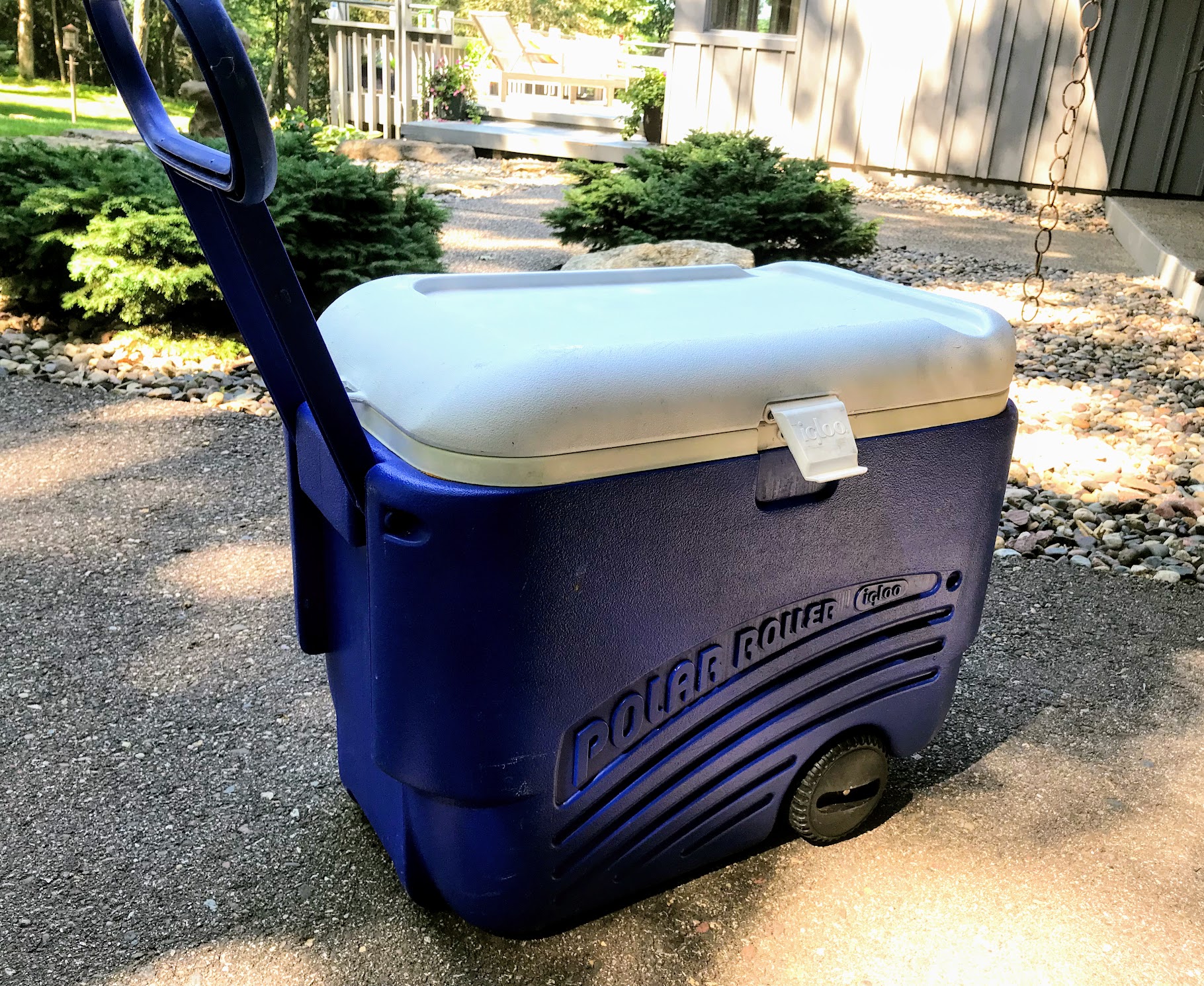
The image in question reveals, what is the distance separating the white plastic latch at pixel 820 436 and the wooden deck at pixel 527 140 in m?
10.3

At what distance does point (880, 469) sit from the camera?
1.43 meters

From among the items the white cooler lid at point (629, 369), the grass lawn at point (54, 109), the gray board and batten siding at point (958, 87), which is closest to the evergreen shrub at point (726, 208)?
the gray board and batten siding at point (958, 87)

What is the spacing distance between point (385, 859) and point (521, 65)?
15307 millimetres

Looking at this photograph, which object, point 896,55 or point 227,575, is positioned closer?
point 227,575

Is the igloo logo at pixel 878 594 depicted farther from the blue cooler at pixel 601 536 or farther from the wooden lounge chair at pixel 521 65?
the wooden lounge chair at pixel 521 65

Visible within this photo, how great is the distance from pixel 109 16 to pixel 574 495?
772 mm

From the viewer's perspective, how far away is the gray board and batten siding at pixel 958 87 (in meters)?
9.23

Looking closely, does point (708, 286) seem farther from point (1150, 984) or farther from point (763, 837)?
point (1150, 984)

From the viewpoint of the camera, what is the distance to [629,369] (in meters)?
1.20

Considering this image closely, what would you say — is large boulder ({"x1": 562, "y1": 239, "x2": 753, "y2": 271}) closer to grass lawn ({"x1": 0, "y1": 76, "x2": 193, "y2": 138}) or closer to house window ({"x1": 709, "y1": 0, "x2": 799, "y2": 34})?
house window ({"x1": 709, "y1": 0, "x2": 799, "y2": 34})

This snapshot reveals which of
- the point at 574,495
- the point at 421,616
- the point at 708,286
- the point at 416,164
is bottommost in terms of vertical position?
the point at 416,164

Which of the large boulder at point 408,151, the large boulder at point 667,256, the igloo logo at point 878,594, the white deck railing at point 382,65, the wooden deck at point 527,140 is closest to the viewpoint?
the igloo logo at point 878,594

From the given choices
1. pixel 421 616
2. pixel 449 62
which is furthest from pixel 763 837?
pixel 449 62

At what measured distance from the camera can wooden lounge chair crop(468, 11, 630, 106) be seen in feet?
49.6
